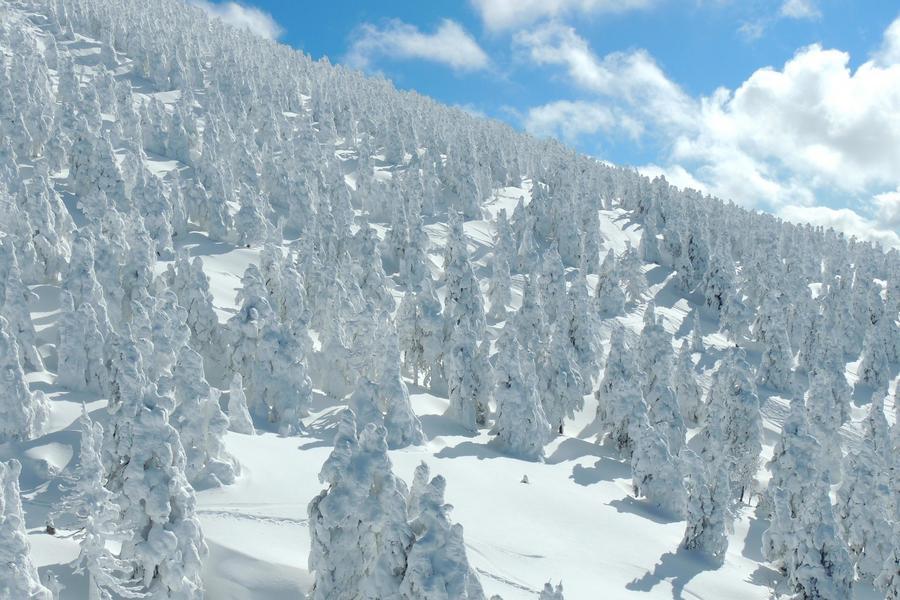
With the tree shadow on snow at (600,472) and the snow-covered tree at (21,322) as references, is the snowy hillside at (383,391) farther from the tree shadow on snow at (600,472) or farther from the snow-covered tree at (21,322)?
the tree shadow on snow at (600,472)

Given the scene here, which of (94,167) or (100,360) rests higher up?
(94,167)

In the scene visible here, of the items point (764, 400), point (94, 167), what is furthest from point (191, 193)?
point (764, 400)

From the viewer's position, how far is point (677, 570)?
36.4m

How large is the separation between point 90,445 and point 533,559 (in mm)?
19716

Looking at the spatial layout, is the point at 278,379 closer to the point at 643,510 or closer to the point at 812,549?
the point at 643,510

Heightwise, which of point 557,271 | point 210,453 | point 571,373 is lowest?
point 210,453

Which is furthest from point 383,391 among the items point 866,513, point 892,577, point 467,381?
point 866,513

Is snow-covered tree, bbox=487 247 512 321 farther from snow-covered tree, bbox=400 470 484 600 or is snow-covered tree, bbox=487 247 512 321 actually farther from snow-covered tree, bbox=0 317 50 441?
snow-covered tree, bbox=400 470 484 600

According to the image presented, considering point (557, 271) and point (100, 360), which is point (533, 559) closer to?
point (100, 360)

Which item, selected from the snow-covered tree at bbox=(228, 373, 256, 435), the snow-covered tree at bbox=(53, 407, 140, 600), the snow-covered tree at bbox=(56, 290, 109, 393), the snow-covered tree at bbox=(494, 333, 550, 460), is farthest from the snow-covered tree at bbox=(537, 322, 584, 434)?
the snow-covered tree at bbox=(53, 407, 140, 600)

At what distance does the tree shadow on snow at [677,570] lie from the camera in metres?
33.9

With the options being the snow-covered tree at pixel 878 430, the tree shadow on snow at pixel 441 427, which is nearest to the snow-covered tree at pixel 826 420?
the snow-covered tree at pixel 878 430

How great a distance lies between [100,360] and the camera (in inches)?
1587

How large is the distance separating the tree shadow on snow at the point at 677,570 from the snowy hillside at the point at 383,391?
0.20 metres
